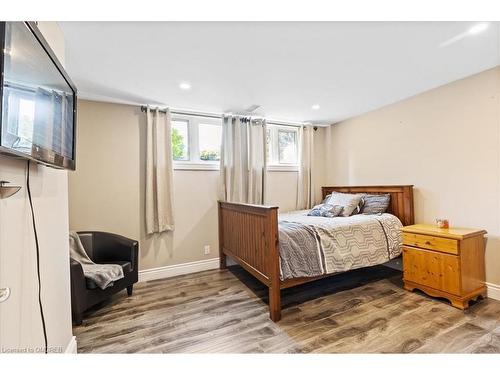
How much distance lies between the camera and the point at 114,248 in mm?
2652

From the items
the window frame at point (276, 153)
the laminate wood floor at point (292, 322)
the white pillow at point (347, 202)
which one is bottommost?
the laminate wood floor at point (292, 322)

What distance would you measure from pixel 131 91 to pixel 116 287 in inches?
81.9

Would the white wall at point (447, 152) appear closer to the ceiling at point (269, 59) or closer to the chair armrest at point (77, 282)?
the ceiling at point (269, 59)

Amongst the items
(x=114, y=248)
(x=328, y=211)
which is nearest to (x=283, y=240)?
(x=328, y=211)

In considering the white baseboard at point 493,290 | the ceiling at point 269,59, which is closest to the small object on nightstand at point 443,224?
the white baseboard at point 493,290

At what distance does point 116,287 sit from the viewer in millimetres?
2389

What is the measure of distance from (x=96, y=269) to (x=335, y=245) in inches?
91.7

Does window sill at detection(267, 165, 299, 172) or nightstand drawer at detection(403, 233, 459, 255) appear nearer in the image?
nightstand drawer at detection(403, 233, 459, 255)

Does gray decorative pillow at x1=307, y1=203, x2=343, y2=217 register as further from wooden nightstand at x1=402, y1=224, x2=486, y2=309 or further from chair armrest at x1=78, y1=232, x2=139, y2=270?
chair armrest at x1=78, y1=232, x2=139, y2=270

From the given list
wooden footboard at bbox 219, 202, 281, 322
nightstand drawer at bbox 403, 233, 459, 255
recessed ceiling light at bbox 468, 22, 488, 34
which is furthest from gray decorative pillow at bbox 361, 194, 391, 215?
recessed ceiling light at bbox 468, 22, 488, 34

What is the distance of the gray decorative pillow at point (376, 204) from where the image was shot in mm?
3211

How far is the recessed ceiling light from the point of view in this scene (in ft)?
5.57

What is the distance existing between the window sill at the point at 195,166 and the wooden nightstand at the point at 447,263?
2556 millimetres

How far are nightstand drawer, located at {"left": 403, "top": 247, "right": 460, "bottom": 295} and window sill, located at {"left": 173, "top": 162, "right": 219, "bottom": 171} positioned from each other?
259 centimetres
